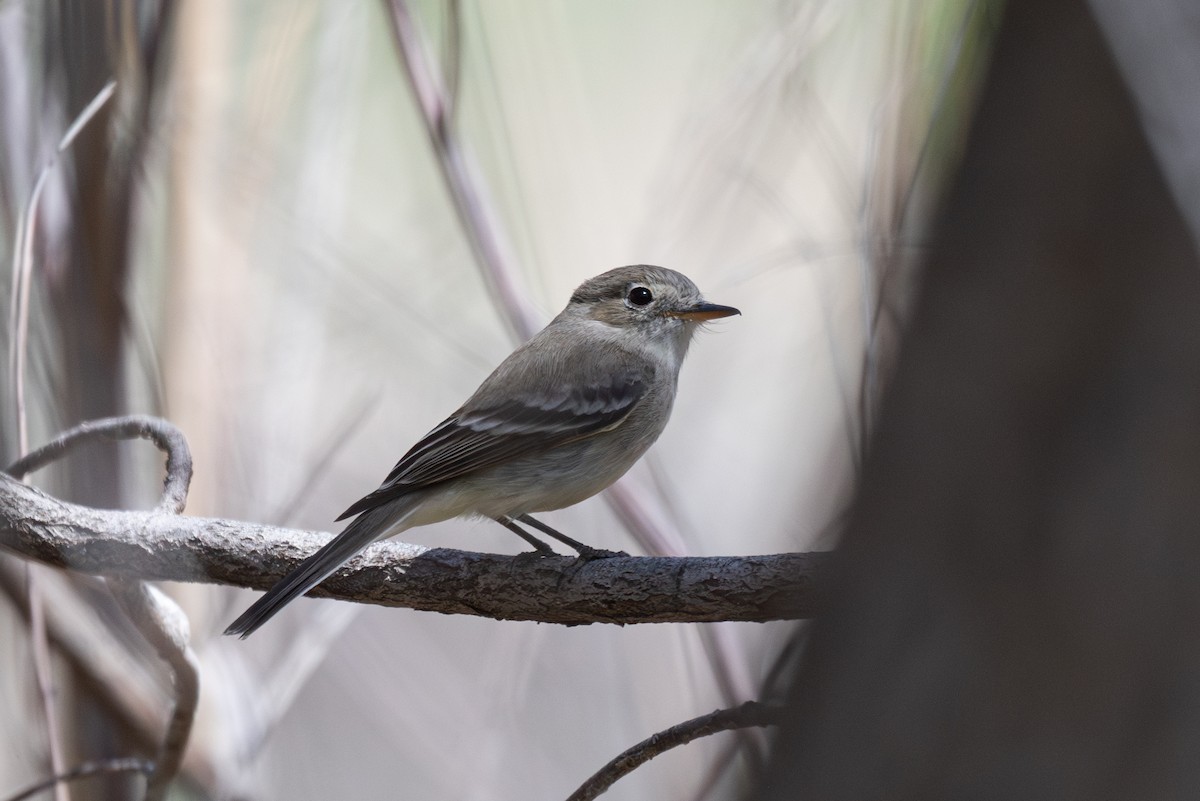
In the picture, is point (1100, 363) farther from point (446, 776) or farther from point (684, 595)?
point (446, 776)

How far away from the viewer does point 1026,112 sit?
1097mm

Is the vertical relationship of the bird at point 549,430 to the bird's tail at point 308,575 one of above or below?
above

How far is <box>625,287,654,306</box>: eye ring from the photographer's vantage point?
3875 mm

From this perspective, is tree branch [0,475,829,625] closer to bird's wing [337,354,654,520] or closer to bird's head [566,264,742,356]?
bird's wing [337,354,654,520]

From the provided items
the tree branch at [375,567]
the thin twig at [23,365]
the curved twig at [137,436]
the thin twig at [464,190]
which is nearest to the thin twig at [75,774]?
the thin twig at [23,365]

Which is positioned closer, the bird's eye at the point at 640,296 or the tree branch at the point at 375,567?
the tree branch at the point at 375,567

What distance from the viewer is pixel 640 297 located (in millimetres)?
3904

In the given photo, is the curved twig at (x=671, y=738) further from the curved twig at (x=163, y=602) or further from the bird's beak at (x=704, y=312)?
the bird's beak at (x=704, y=312)

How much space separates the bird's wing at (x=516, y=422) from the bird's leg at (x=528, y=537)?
0.25 meters

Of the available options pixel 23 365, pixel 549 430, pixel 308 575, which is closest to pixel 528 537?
pixel 549 430

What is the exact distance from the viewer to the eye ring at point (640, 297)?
3875mm

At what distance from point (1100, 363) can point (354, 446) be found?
4139 mm

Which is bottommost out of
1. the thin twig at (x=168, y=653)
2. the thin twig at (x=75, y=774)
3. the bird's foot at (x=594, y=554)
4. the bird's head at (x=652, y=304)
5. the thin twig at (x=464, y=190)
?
the thin twig at (x=75, y=774)

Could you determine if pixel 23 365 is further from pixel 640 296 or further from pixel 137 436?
pixel 640 296
